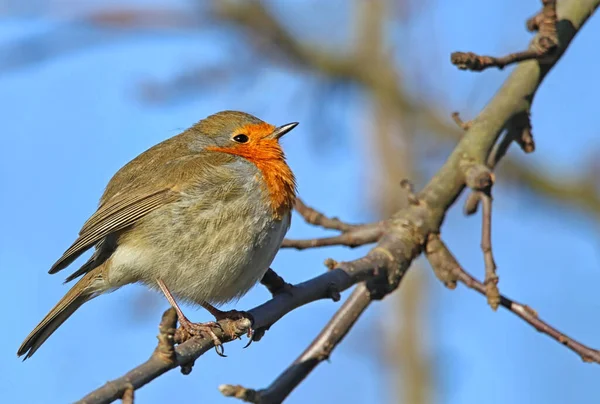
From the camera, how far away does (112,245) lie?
4.64 metres

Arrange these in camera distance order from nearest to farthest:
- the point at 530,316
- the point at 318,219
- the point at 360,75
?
the point at 530,316
the point at 318,219
the point at 360,75

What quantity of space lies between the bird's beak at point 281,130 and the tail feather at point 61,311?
1.27m

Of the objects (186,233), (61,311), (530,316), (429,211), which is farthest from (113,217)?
(530,316)

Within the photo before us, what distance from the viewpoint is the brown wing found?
438cm

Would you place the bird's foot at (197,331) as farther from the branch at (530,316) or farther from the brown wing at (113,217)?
the branch at (530,316)

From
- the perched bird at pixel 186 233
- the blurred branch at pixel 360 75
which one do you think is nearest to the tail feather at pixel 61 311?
the perched bird at pixel 186 233

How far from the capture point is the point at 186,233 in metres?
4.45

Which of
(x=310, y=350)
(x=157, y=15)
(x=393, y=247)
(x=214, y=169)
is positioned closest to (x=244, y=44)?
(x=157, y=15)

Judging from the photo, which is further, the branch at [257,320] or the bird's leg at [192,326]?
the bird's leg at [192,326]

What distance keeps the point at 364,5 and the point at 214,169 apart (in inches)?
197

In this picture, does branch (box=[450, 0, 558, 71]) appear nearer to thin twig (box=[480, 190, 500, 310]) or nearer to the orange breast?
thin twig (box=[480, 190, 500, 310])

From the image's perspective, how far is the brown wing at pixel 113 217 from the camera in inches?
172

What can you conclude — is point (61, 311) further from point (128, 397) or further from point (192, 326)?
point (128, 397)

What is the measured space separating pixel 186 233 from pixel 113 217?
0.38 meters
